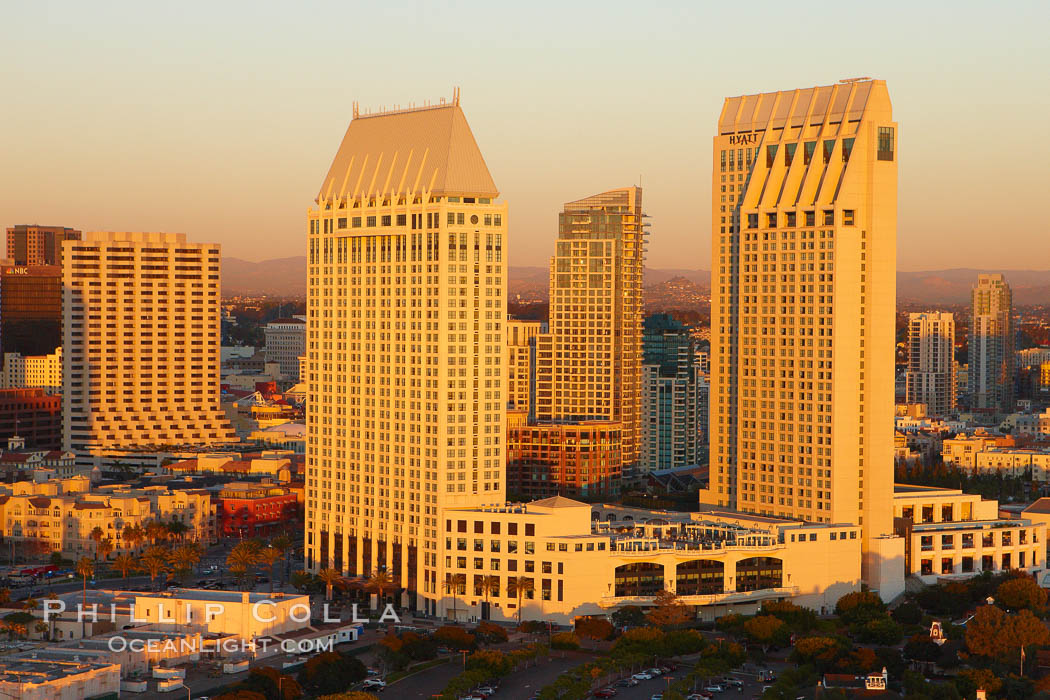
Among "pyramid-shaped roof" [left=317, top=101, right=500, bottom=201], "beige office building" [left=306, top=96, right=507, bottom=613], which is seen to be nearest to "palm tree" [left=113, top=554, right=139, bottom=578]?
"beige office building" [left=306, top=96, right=507, bottom=613]

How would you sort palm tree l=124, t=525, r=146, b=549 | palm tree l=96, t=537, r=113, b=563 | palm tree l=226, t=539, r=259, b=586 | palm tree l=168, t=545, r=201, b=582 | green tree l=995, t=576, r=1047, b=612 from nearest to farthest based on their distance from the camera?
green tree l=995, t=576, r=1047, b=612 < palm tree l=226, t=539, r=259, b=586 < palm tree l=168, t=545, r=201, b=582 < palm tree l=96, t=537, r=113, b=563 < palm tree l=124, t=525, r=146, b=549

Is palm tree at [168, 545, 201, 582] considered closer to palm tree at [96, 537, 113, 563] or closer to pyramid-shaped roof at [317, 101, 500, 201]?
palm tree at [96, 537, 113, 563]

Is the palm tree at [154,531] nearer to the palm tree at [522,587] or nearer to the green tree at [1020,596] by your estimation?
the palm tree at [522,587]

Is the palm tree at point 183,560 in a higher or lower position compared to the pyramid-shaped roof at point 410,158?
lower

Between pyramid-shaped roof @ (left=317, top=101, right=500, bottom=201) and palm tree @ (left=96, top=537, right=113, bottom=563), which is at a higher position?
pyramid-shaped roof @ (left=317, top=101, right=500, bottom=201)

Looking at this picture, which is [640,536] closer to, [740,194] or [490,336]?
[490,336]

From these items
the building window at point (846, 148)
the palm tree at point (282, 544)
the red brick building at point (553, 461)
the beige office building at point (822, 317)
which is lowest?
the palm tree at point (282, 544)

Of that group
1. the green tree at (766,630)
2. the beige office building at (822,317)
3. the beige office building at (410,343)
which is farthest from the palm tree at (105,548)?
the green tree at (766,630)
